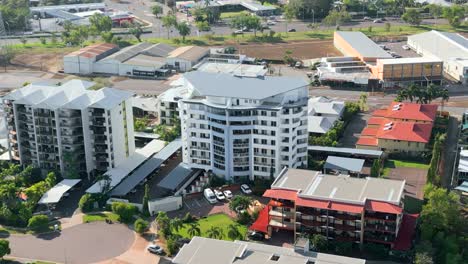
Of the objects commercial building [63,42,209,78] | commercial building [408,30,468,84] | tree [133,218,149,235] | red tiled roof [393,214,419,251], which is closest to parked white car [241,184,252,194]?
tree [133,218,149,235]

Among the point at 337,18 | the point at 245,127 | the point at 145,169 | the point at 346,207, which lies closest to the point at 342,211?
the point at 346,207

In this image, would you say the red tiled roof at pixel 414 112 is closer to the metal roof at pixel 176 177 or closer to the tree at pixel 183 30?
the metal roof at pixel 176 177

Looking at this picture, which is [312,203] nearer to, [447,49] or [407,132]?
[407,132]

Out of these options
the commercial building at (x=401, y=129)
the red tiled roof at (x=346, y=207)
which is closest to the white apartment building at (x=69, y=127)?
the red tiled roof at (x=346, y=207)

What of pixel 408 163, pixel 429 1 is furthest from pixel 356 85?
pixel 429 1

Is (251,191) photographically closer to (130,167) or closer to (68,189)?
(130,167)

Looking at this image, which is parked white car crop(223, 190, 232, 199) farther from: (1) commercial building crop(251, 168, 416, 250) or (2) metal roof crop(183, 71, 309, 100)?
(2) metal roof crop(183, 71, 309, 100)

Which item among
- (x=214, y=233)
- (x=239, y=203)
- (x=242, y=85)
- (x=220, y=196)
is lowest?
(x=220, y=196)
